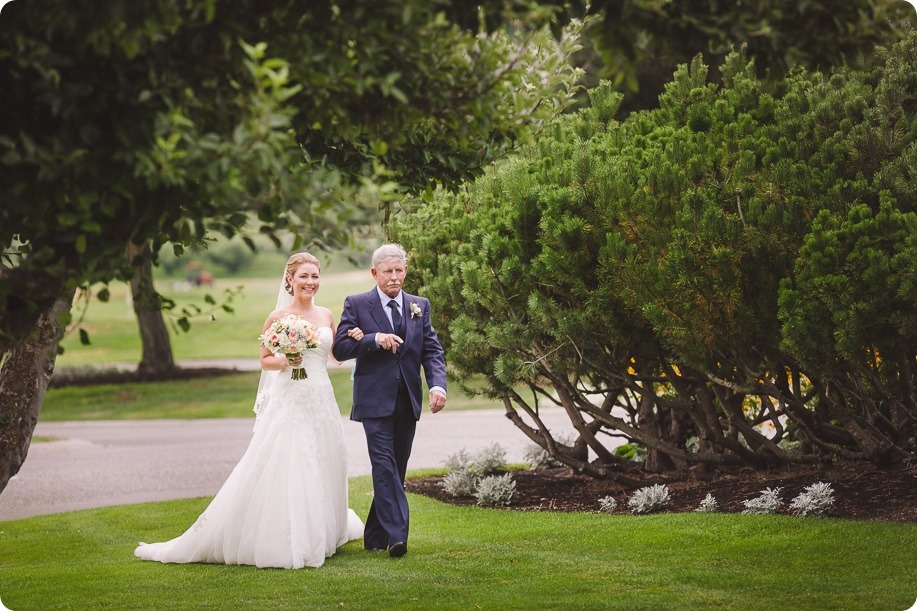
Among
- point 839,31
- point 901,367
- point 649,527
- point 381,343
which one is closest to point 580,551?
point 649,527

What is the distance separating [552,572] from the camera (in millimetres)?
7180

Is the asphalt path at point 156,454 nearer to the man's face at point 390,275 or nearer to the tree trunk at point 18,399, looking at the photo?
the tree trunk at point 18,399

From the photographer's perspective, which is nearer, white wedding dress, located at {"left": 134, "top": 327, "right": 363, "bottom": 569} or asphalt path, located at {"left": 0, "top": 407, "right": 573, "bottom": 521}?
white wedding dress, located at {"left": 134, "top": 327, "right": 363, "bottom": 569}

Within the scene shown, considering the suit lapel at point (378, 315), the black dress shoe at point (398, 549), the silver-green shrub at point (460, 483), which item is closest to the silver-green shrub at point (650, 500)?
the silver-green shrub at point (460, 483)

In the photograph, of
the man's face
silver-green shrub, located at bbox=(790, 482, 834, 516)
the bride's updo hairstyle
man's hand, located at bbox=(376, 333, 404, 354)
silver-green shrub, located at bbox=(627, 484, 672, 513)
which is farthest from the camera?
silver-green shrub, located at bbox=(627, 484, 672, 513)

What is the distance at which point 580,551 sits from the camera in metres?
7.89

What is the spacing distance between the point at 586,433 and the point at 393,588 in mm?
4350

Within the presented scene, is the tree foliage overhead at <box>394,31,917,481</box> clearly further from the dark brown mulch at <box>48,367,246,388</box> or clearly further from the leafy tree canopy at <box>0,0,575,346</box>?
the dark brown mulch at <box>48,367,246,388</box>

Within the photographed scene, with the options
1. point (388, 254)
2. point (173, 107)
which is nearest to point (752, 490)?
point (388, 254)

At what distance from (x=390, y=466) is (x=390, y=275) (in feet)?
4.73

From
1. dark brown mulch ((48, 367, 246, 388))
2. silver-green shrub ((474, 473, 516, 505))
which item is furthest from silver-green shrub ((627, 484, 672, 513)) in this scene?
dark brown mulch ((48, 367, 246, 388))

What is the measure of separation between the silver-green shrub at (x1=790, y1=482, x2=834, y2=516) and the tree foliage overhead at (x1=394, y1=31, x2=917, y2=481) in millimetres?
788

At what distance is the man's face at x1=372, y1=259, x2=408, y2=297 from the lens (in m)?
7.82

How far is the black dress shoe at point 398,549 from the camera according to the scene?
7.61 m
